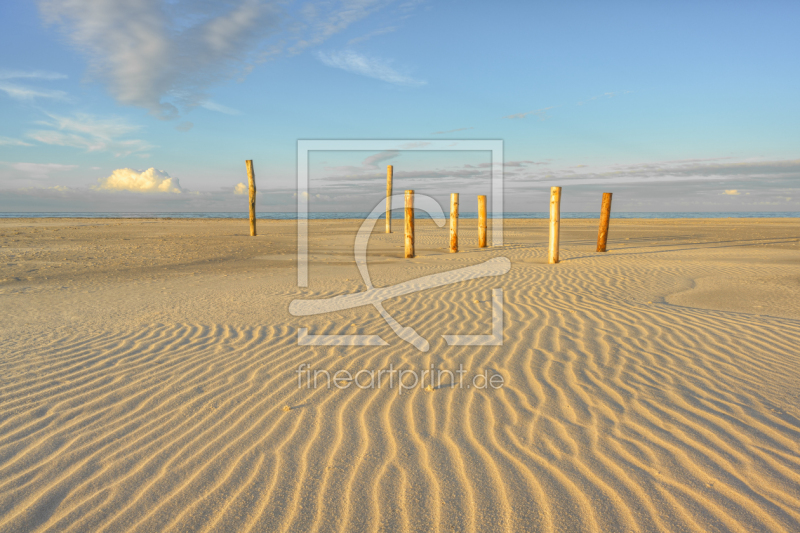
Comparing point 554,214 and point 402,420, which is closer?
point 402,420

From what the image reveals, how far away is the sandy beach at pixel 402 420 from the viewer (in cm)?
238

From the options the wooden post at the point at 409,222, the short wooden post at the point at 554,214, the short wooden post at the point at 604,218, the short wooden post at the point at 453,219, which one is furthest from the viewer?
the short wooden post at the point at 453,219

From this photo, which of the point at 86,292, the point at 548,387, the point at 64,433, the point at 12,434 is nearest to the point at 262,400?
the point at 64,433

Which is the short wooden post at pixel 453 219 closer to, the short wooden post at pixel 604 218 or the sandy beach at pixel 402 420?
the short wooden post at pixel 604 218

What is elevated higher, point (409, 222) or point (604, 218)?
point (604, 218)

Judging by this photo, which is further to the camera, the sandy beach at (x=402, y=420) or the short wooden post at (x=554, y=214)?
the short wooden post at (x=554, y=214)

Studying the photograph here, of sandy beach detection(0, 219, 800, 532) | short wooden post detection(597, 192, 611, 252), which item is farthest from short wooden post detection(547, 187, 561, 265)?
sandy beach detection(0, 219, 800, 532)

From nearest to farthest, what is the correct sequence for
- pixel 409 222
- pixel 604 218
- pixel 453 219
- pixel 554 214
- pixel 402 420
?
pixel 402 420
pixel 554 214
pixel 409 222
pixel 604 218
pixel 453 219

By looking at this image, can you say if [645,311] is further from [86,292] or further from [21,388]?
[86,292]

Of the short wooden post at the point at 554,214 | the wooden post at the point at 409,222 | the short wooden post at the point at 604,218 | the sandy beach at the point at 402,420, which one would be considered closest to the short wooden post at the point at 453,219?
the wooden post at the point at 409,222

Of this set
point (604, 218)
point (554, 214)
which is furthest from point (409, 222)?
point (604, 218)

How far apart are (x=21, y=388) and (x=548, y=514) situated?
4.50m

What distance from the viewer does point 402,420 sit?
337cm

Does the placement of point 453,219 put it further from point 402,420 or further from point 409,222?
point 402,420
